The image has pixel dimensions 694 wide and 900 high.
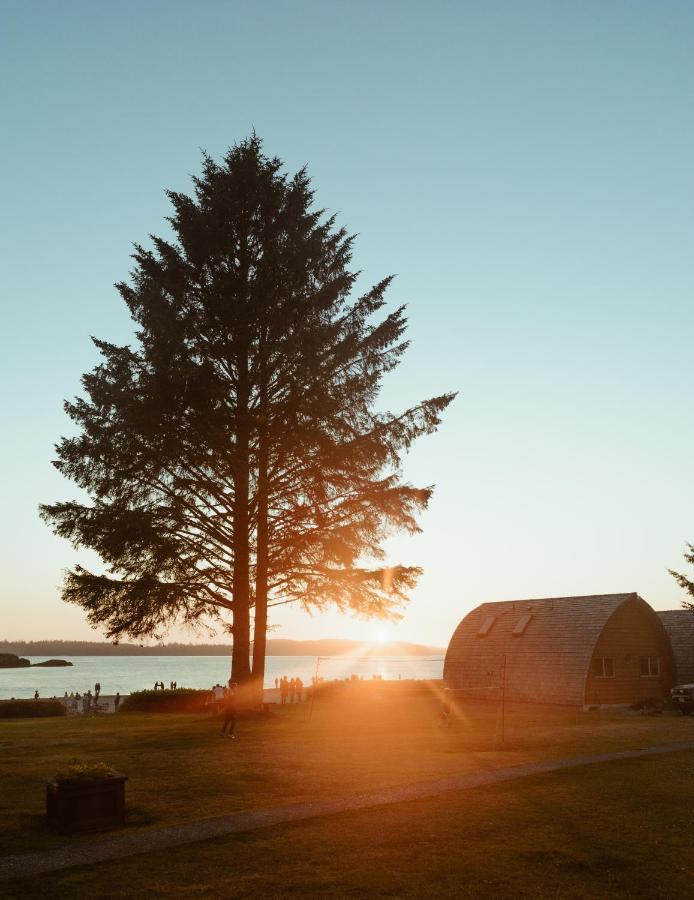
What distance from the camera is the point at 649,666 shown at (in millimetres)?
40906

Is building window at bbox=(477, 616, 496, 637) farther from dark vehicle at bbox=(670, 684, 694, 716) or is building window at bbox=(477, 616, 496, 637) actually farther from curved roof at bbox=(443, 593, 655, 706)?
dark vehicle at bbox=(670, 684, 694, 716)

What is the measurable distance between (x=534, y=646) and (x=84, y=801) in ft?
110

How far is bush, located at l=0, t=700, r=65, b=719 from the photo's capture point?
33.9m

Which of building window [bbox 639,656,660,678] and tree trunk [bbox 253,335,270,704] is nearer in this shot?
tree trunk [bbox 253,335,270,704]

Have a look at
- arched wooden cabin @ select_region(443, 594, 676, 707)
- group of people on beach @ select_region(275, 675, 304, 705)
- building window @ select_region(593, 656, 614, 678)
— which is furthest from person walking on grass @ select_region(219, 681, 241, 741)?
building window @ select_region(593, 656, 614, 678)

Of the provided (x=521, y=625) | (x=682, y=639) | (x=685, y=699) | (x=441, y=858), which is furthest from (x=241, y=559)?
(x=682, y=639)

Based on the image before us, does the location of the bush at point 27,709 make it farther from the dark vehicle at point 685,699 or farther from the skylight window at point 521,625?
the dark vehicle at point 685,699

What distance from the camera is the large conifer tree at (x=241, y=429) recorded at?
2600cm

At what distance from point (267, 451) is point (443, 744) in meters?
11.3

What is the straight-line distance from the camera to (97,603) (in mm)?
25906

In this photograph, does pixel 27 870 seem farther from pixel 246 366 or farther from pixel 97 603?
pixel 246 366

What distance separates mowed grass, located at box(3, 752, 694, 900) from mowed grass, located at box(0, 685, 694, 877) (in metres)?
0.50

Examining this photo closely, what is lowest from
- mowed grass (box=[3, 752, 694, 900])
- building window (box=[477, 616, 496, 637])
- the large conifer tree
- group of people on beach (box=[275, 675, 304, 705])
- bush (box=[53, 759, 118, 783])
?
group of people on beach (box=[275, 675, 304, 705])

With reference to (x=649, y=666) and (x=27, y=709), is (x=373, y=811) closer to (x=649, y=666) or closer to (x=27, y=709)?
(x=27, y=709)
